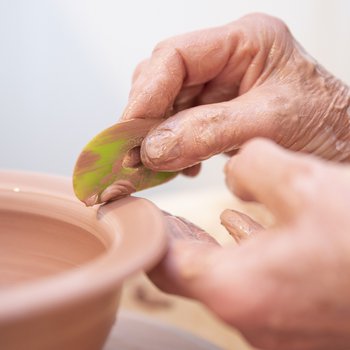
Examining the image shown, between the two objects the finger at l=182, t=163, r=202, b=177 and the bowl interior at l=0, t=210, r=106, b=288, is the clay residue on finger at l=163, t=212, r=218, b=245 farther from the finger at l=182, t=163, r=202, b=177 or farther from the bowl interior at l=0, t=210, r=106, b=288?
the finger at l=182, t=163, r=202, b=177

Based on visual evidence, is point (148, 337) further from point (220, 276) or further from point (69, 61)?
point (69, 61)

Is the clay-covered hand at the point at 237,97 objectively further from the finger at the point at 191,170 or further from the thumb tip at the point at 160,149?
the finger at the point at 191,170

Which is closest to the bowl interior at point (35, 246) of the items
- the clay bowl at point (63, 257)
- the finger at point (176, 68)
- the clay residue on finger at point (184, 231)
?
the clay bowl at point (63, 257)

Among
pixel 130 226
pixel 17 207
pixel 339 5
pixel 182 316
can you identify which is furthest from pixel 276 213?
pixel 339 5

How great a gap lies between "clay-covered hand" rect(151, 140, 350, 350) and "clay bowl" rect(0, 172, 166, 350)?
0.33ft

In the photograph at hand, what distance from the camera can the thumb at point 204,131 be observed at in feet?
3.08

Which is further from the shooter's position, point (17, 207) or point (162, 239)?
point (17, 207)

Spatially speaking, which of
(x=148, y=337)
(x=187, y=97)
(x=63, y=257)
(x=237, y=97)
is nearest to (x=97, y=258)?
(x=63, y=257)

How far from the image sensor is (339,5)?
2355 millimetres

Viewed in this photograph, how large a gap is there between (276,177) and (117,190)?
0.38 meters

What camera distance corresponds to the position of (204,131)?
947 millimetres

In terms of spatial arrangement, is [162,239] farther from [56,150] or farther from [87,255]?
[56,150]

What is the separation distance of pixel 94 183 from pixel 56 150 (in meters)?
1.37

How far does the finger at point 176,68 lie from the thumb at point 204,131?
64 millimetres
